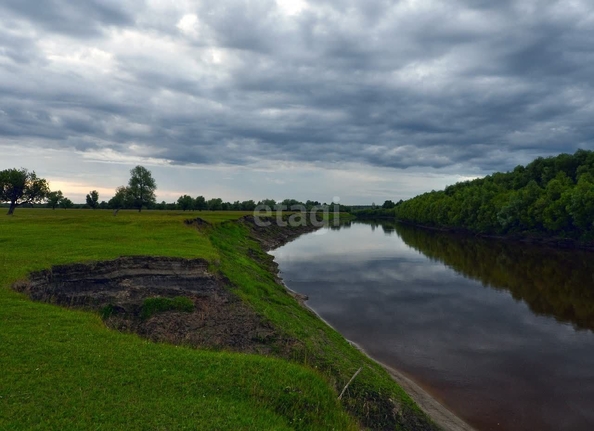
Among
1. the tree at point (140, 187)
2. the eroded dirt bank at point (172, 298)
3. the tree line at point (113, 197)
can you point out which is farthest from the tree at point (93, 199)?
the eroded dirt bank at point (172, 298)

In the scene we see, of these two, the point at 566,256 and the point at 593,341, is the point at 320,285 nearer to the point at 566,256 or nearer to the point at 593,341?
the point at 593,341

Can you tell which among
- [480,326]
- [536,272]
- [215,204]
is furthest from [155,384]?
[215,204]

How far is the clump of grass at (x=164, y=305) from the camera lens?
710 inches

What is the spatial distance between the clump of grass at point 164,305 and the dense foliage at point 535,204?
73.8 meters

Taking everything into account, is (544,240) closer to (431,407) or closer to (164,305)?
(431,407)

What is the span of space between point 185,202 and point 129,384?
115 m

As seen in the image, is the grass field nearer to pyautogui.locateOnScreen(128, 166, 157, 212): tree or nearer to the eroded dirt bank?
the eroded dirt bank

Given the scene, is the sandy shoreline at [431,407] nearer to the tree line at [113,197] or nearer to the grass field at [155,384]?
the grass field at [155,384]

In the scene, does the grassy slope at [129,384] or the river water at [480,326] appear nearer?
the grassy slope at [129,384]

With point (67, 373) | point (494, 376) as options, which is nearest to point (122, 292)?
point (67, 373)

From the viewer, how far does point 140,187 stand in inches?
3531

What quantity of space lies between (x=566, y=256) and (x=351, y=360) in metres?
59.9

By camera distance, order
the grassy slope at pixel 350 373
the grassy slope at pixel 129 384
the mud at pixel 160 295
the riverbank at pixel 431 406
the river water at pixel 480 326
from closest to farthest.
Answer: the grassy slope at pixel 129 384, the grassy slope at pixel 350 373, the riverbank at pixel 431 406, the mud at pixel 160 295, the river water at pixel 480 326

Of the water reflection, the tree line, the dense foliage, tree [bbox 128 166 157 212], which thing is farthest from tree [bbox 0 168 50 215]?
the dense foliage
